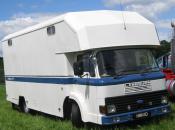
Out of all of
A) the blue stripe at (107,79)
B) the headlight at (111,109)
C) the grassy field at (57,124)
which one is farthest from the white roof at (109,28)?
the grassy field at (57,124)

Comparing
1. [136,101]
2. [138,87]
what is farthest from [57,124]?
[138,87]

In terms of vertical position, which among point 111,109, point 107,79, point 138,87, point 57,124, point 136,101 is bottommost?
point 57,124

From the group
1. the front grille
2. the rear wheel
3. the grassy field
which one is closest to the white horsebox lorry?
the front grille

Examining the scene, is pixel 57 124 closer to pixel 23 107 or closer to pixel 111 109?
pixel 111 109

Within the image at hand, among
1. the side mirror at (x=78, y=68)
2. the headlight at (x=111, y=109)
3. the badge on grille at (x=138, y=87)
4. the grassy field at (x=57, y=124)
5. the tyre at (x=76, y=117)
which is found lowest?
the grassy field at (x=57, y=124)

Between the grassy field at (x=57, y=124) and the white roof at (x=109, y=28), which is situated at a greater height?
the white roof at (x=109, y=28)

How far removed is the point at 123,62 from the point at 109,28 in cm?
103

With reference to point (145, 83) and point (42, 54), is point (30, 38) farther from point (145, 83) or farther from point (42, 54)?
point (145, 83)

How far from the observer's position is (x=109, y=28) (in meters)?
12.1

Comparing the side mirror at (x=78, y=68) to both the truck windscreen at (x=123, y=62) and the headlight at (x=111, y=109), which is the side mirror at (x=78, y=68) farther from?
the headlight at (x=111, y=109)

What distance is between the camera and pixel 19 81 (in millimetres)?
18422

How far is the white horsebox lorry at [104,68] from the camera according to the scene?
11547mm

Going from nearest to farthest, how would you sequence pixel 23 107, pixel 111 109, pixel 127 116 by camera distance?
pixel 111 109 < pixel 127 116 < pixel 23 107

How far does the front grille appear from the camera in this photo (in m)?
11.5
